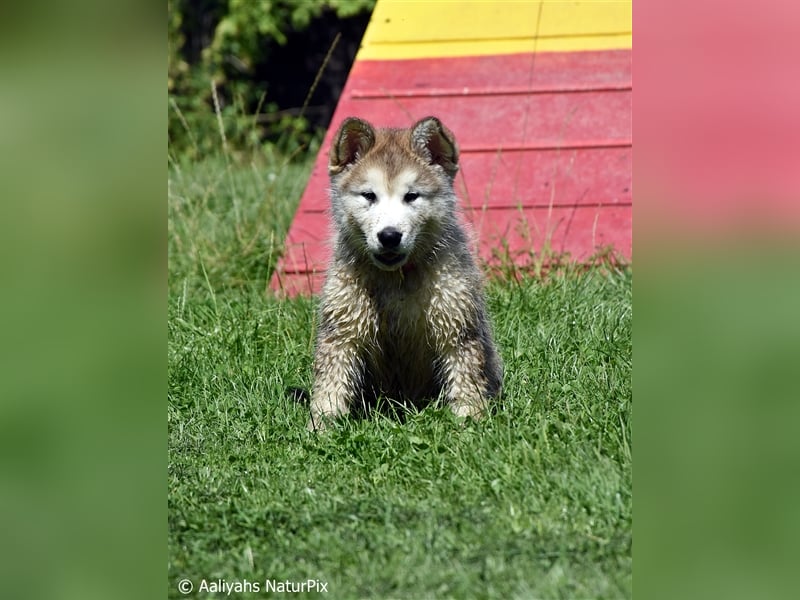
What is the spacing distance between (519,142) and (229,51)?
6952 millimetres

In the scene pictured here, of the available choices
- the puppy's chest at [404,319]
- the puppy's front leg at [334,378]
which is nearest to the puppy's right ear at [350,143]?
the puppy's chest at [404,319]

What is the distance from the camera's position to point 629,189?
756 cm

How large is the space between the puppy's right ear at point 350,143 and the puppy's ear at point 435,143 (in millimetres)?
228

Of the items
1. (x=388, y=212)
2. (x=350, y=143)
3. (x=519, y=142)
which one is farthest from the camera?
(x=519, y=142)

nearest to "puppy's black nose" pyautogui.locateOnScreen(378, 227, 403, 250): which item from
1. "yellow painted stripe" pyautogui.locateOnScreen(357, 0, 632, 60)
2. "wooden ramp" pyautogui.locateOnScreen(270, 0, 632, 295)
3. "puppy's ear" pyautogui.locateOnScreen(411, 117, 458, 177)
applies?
"puppy's ear" pyautogui.locateOnScreen(411, 117, 458, 177)

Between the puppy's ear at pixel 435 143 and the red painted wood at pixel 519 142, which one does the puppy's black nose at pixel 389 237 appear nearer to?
the puppy's ear at pixel 435 143

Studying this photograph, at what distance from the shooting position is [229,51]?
13664 mm

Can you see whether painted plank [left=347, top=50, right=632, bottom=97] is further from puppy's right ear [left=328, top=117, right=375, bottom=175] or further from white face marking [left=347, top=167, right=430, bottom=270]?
white face marking [left=347, top=167, right=430, bottom=270]

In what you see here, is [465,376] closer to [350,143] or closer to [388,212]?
[388,212]

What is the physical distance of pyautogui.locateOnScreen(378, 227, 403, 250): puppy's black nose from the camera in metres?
4.81

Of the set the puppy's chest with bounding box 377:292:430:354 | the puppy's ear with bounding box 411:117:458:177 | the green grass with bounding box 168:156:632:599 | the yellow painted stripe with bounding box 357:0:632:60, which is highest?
the yellow painted stripe with bounding box 357:0:632:60

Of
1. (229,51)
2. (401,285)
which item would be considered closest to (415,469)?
(401,285)

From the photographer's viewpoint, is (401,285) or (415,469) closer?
(415,469)
